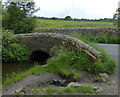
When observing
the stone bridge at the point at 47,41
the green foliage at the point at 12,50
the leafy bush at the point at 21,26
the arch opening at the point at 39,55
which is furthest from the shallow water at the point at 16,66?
the leafy bush at the point at 21,26

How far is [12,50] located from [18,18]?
233 inches

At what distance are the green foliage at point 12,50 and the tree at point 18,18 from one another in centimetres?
455

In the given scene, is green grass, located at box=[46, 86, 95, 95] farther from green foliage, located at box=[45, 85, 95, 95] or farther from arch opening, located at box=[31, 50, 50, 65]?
arch opening, located at box=[31, 50, 50, 65]

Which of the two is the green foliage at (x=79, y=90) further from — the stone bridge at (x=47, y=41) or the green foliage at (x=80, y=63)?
the stone bridge at (x=47, y=41)

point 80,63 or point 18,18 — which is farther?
point 18,18

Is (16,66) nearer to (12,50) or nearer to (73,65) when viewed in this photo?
(12,50)

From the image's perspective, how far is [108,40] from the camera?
62.0ft

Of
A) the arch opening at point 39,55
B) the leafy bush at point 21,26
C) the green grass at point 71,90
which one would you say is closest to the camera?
the green grass at point 71,90

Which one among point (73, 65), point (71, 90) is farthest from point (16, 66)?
point (71, 90)

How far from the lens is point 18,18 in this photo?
22.0 metres

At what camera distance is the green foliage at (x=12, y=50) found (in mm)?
16205

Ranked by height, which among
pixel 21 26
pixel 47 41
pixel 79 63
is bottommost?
pixel 79 63

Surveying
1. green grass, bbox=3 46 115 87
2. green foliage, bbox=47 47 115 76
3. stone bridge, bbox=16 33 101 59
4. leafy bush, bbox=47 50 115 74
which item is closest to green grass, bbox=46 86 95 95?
green grass, bbox=3 46 115 87

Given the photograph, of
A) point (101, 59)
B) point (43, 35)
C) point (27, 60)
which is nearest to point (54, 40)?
point (43, 35)
